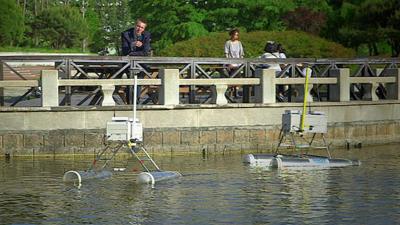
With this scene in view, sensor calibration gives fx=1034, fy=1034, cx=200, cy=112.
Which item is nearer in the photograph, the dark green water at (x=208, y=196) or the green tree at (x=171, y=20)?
the dark green water at (x=208, y=196)

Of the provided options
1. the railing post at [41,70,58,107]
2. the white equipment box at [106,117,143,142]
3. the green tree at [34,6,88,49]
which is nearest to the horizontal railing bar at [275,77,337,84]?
the railing post at [41,70,58,107]

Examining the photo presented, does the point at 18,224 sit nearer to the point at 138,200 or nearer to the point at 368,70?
the point at 138,200

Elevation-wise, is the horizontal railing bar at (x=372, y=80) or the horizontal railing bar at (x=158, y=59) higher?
the horizontal railing bar at (x=158, y=59)

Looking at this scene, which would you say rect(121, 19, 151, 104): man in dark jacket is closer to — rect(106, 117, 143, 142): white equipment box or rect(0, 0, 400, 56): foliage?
rect(106, 117, 143, 142): white equipment box

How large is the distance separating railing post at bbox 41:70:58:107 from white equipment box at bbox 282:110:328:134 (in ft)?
16.2

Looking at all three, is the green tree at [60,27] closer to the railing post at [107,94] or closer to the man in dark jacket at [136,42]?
the man in dark jacket at [136,42]

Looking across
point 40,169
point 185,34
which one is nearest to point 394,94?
point 40,169

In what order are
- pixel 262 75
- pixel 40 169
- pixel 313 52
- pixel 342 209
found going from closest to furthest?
pixel 342 209 < pixel 40 169 < pixel 262 75 < pixel 313 52

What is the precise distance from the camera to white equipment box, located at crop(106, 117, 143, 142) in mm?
17562

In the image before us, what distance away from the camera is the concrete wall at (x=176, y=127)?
21.8m

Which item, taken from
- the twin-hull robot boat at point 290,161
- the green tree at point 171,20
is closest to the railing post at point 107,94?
the twin-hull robot boat at point 290,161

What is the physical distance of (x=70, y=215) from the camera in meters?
14.7

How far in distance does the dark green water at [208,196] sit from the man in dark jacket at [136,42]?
3.73 meters

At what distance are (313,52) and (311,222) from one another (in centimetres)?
2587
